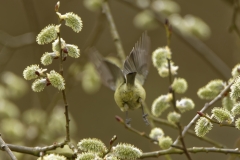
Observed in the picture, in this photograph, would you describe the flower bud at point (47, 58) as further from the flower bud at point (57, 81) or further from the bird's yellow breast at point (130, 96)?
the bird's yellow breast at point (130, 96)

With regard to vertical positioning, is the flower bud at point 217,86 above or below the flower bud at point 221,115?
above

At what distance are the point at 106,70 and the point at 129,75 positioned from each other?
0.59 ft

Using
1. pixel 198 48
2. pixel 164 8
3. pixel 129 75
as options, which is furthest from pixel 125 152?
pixel 164 8

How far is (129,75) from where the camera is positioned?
5.31 feet

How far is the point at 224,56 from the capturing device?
13.0 feet

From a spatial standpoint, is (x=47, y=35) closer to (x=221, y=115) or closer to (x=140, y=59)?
(x=140, y=59)

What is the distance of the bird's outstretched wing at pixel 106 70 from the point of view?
5.60ft

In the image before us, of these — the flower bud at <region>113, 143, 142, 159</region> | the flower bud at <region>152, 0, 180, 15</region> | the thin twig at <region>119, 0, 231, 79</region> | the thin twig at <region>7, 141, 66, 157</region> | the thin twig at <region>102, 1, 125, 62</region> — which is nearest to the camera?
the flower bud at <region>113, 143, 142, 159</region>

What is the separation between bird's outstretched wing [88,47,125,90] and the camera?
171 centimetres

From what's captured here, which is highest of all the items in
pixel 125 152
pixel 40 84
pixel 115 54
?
pixel 115 54

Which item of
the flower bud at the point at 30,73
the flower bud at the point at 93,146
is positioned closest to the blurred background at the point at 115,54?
the flower bud at the point at 30,73

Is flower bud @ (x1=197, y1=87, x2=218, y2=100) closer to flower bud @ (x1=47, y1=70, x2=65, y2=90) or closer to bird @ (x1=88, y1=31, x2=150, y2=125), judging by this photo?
bird @ (x1=88, y1=31, x2=150, y2=125)

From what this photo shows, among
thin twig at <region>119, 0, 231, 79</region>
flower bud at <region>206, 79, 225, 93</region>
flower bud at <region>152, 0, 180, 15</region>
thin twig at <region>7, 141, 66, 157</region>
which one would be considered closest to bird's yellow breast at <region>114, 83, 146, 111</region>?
flower bud at <region>206, 79, 225, 93</region>

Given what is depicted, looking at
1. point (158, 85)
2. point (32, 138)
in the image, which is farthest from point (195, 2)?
point (32, 138)
